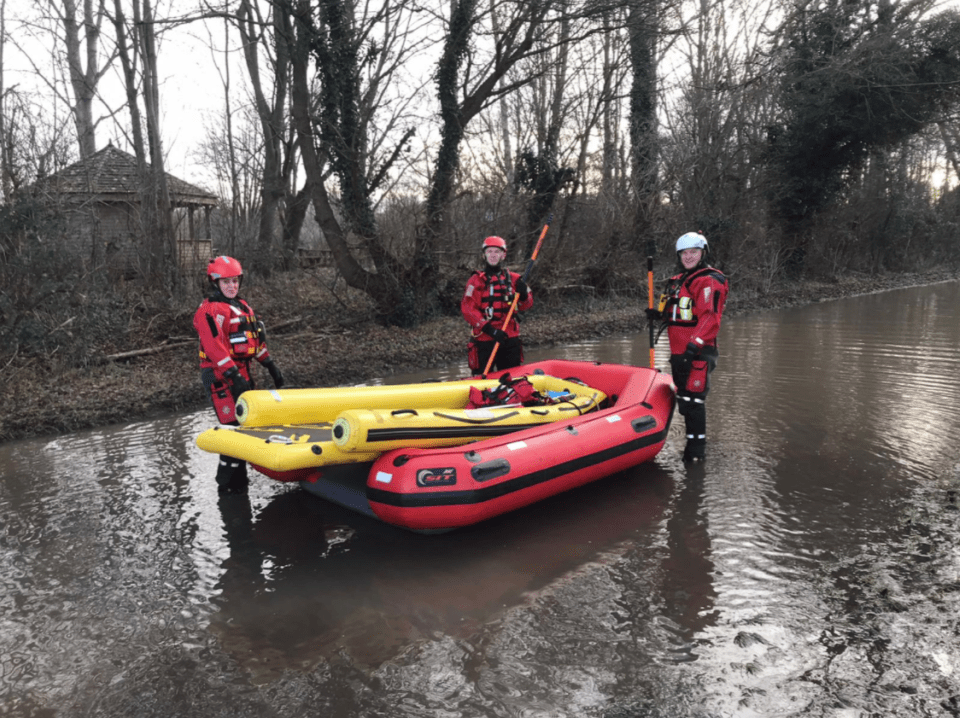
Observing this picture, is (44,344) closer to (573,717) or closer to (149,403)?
(149,403)

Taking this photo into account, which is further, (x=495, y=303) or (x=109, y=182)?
(x=109, y=182)

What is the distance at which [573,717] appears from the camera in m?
2.54

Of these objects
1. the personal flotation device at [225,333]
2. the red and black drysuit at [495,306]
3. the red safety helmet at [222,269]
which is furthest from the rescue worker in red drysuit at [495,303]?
the red safety helmet at [222,269]

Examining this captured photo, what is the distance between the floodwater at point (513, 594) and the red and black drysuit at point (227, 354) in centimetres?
21

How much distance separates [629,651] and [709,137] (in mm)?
15782

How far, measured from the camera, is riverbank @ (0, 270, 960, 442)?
6836mm

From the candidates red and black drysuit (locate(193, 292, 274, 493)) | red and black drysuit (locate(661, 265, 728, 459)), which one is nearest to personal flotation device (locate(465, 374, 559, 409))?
red and black drysuit (locate(661, 265, 728, 459))

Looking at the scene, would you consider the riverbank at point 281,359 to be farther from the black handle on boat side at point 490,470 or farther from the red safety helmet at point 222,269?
the black handle on boat side at point 490,470

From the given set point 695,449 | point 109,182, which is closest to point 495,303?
point 695,449

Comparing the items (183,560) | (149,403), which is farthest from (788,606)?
(149,403)

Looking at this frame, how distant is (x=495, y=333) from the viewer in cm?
614

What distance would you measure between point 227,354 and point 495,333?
2.32 metres

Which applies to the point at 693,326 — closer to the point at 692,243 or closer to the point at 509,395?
the point at 692,243

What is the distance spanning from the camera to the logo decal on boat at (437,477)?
12.3 ft
